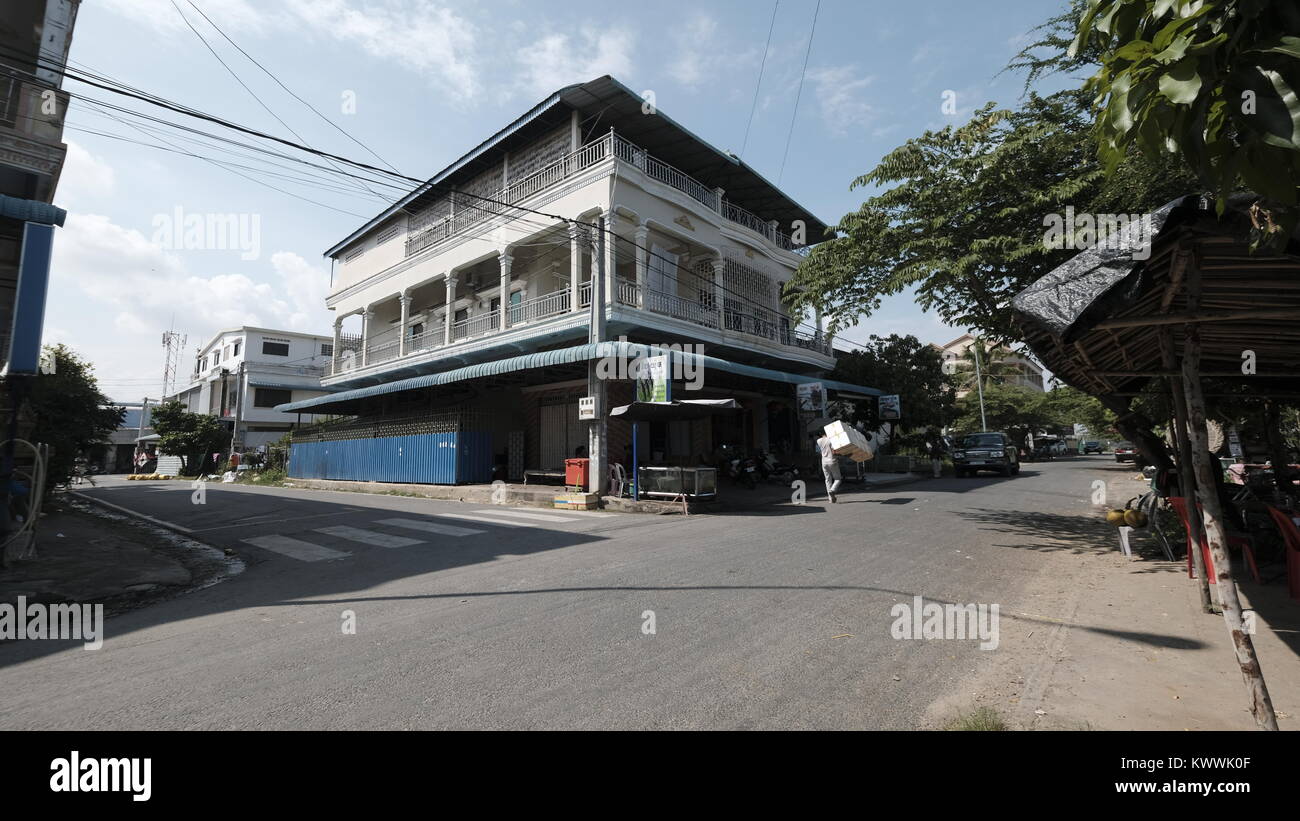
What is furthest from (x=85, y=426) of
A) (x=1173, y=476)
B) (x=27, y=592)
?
(x=1173, y=476)

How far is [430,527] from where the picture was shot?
32.4 ft

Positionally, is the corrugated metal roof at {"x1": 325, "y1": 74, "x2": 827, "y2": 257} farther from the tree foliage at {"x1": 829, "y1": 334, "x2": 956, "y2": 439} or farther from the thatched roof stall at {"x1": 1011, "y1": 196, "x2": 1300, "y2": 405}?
the thatched roof stall at {"x1": 1011, "y1": 196, "x2": 1300, "y2": 405}

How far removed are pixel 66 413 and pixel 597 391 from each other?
12.4 metres

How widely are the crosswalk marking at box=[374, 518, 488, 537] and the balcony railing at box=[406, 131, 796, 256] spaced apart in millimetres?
7208

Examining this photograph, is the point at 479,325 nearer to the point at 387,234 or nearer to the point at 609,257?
the point at 609,257

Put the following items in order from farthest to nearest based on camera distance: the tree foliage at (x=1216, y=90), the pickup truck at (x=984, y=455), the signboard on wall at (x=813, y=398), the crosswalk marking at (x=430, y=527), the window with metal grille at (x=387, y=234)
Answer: the window with metal grille at (x=387, y=234)
the pickup truck at (x=984, y=455)
the signboard on wall at (x=813, y=398)
the crosswalk marking at (x=430, y=527)
the tree foliage at (x=1216, y=90)

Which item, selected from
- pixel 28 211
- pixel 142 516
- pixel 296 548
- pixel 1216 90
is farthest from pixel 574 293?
pixel 1216 90

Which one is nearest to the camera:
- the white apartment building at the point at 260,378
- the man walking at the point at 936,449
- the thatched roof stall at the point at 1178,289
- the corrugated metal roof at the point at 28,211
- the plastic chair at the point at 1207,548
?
the thatched roof stall at the point at 1178,289

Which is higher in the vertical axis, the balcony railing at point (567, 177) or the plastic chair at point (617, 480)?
the balcony railing at point (567, 177)

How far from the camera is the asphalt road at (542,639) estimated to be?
296 cm

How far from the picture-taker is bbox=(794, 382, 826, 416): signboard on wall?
59.0ft

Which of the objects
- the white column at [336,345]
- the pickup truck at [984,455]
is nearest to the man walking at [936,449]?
the pickup truck at [984,455]

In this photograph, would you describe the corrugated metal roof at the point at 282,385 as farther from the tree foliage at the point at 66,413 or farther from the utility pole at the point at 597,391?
the utility pole at the point at 597,391

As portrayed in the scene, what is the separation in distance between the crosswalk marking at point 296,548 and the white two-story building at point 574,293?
22.0 feet
